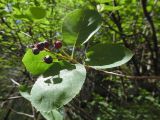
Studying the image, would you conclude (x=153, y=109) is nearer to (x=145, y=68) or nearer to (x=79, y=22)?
(x=145, y=68)

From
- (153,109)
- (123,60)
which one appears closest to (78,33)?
(123,60)

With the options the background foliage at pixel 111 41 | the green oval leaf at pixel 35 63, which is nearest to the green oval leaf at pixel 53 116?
the green oval leaf at pixel 35 63

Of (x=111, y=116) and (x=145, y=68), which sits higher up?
(x=145, y=68)

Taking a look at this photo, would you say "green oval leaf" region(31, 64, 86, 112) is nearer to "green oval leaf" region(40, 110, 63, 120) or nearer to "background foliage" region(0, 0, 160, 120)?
"green oval leaf" region(40, 110, 63, 120)

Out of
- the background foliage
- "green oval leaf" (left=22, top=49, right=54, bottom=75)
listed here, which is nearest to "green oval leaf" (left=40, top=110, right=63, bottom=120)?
"green oval leaf" (left=22, top=49, right=54, bottom=75)

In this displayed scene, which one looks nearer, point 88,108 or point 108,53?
point 108,53

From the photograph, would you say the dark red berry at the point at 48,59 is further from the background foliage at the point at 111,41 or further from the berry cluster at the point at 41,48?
the background foliage at the point at 111,41
